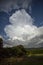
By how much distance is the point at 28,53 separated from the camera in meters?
20.5

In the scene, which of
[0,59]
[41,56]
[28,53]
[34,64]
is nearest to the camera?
[34,64]

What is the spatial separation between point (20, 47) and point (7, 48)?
1774 mm

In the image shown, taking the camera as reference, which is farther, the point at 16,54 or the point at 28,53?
the point at 28,53

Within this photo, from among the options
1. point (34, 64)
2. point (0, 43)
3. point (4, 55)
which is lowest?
point (34, 64)

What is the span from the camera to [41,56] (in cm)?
2319

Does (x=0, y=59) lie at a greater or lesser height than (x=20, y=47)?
lesser

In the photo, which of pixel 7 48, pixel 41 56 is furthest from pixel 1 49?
pixel 41 56

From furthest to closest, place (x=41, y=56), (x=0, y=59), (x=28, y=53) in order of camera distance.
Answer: (x=41, y=56)
(x=28, y=53)
(x=0, y=59)

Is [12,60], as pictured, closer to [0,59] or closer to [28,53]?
[0,59]

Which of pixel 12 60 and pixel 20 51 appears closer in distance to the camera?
pixel 12 60

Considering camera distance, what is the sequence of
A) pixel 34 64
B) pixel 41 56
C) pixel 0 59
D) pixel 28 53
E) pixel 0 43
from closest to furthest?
pixel 34 64, pixel 0 59, pixel 0 43, pixel 28 53, pixel 41 56

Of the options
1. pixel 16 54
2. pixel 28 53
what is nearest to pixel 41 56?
pixel 28 53

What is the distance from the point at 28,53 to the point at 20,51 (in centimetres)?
124

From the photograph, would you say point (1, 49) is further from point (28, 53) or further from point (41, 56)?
point (41, 56)
